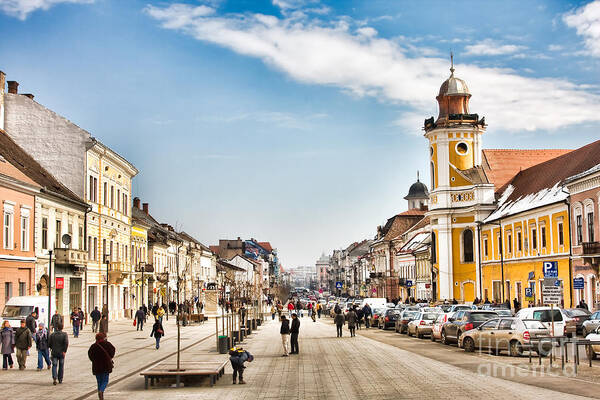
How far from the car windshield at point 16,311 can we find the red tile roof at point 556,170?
1412 inches

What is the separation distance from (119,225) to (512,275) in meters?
30.9

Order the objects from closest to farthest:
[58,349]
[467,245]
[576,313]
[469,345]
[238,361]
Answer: [58,349] → [238,361] → [469,345] → [576,313] → [467,245]

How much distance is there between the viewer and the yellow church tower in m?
75.1

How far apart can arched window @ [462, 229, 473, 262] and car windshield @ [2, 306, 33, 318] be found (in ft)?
166

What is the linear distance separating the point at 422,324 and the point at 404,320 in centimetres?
447

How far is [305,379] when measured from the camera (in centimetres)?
2097

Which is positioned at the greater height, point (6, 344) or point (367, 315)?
point (6, 344)

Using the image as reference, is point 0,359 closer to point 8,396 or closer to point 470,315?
point 8,396

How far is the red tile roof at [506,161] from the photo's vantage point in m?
77.5

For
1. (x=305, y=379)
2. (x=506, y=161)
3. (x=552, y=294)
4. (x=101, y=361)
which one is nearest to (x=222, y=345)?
(x=305, y=379)

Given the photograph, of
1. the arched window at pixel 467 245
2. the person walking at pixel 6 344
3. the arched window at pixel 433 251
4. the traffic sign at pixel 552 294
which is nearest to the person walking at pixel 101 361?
the person walking at pixel 6 344

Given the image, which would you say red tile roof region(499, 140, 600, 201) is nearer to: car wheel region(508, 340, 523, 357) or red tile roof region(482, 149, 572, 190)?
red tile roof region(482, 149, 572, 190)

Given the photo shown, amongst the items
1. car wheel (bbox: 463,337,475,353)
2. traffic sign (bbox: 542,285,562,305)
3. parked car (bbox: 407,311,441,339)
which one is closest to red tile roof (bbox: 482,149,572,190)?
parked car (bbox: 407,311,441,339)

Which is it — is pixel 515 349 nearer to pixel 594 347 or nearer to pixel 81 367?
pixel 594 347
